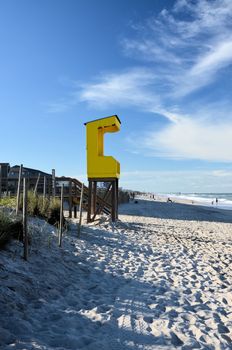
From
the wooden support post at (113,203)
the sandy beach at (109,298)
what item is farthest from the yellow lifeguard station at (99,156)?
the sandy beach at (109,298)

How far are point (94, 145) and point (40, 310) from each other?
11.1 metres

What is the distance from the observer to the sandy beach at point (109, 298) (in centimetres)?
422

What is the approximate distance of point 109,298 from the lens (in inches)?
227

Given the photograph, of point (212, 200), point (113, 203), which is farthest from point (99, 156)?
point (212, 200)

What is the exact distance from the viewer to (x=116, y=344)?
4105mm

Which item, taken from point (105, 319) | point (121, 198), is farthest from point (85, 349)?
point (121, 198)

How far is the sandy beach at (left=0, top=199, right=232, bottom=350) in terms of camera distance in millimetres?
4223

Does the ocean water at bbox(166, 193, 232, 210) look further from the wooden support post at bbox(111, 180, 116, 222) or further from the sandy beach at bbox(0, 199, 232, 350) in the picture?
the sandy beach at bbox(0, 199, 232, 350)

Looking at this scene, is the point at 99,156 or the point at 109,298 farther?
the point at 99,156

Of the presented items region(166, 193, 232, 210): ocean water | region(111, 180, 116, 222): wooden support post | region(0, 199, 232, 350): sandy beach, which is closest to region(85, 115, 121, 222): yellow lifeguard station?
region(111, 180, 116, 222): wooden support post

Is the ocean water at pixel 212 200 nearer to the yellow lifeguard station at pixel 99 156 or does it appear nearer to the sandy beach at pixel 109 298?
the yellow lifeguard station at pixel 99 156

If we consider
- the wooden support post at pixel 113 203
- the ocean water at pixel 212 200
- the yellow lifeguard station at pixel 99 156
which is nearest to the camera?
the yellow lifeguard station at pixel 99 156

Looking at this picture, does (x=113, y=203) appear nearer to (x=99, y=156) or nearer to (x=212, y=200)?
(x=99, y=156)

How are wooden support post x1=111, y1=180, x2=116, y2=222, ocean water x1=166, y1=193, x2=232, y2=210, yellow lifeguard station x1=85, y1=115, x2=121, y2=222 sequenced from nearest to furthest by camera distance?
yellow lifeguard station x1=85, y1=115, x2=121, y2=222 < wooden support post x1=111, y1=180, x2=116, y2=222 < ocean water x1=166, y1=193, x2=232, y2=210
